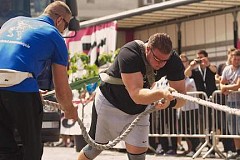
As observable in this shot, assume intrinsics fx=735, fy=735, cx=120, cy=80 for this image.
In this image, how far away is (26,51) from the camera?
604 centimetres

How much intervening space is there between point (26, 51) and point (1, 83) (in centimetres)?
33

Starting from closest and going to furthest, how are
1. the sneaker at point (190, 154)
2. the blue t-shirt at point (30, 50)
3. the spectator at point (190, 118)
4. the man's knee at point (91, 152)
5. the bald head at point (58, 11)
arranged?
the blue t-shirt at point (30, 50) → the bald head at point (58, 11) → the man's knee at point (91, 152) → the sneaker at point (190, 154) → the spectator at point (190, 118)

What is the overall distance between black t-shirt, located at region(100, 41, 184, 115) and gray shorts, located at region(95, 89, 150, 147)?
62mm

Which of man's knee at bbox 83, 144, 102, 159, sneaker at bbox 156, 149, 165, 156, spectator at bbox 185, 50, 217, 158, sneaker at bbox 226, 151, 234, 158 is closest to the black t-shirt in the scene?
man's knee at bbox 83, 144, 102, 159

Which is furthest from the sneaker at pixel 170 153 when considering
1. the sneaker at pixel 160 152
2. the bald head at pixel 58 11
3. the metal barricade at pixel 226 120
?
the bald head at pixel 58 11

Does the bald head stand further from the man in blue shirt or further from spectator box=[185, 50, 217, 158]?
spectator box=[185, 50, 217, 158]

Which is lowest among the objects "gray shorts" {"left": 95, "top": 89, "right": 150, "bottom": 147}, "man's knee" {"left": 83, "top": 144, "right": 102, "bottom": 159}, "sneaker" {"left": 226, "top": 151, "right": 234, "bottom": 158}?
"sneaker" {"left": 226, "top": 151, "right": 234, "bottom": 158}

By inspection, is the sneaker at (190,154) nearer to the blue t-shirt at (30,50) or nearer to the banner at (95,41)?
the banner at (95,41)

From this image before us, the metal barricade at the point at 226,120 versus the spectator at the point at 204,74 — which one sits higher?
the spectator at the point at 204,74

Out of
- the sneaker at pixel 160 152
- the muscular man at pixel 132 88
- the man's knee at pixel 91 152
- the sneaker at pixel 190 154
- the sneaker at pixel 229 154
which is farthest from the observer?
the sneaker at pixel 160 152

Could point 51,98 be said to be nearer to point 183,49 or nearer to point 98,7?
point 183,49

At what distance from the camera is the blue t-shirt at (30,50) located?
6.05m

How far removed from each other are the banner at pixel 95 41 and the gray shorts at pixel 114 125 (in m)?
10.1

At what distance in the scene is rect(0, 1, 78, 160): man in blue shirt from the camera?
6.05 metres
